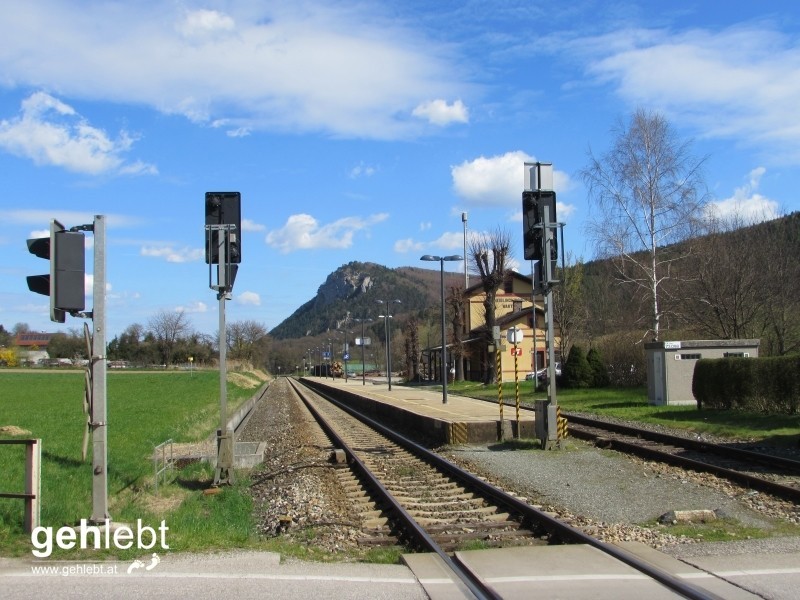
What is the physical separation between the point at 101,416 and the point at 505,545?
451 cm

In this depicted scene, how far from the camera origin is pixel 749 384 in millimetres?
22703

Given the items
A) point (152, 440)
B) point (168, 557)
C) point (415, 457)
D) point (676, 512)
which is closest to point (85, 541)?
point (168, 557)

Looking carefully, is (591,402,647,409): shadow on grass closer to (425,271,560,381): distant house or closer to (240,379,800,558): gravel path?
(240,379,800,558): gravel path

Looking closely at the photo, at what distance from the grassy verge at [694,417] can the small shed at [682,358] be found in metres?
0.75

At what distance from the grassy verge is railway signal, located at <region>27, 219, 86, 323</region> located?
14.5 metres

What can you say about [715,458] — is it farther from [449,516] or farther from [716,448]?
[449,516]

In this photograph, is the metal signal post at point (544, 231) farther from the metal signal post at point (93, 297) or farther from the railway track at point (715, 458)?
the metal signal post at point (93, 297)

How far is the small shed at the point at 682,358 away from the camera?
2633 cm

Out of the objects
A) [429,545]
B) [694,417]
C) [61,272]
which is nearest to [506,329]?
[694,417]

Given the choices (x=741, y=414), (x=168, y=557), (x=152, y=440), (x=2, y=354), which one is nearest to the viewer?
(x=168, y=557)

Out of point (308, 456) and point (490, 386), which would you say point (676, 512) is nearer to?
point (308, 456)

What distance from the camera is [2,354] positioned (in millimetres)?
139750

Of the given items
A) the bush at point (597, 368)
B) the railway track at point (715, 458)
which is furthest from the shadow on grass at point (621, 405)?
the bush at point (597, 368)

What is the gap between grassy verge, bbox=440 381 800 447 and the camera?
18.4m
